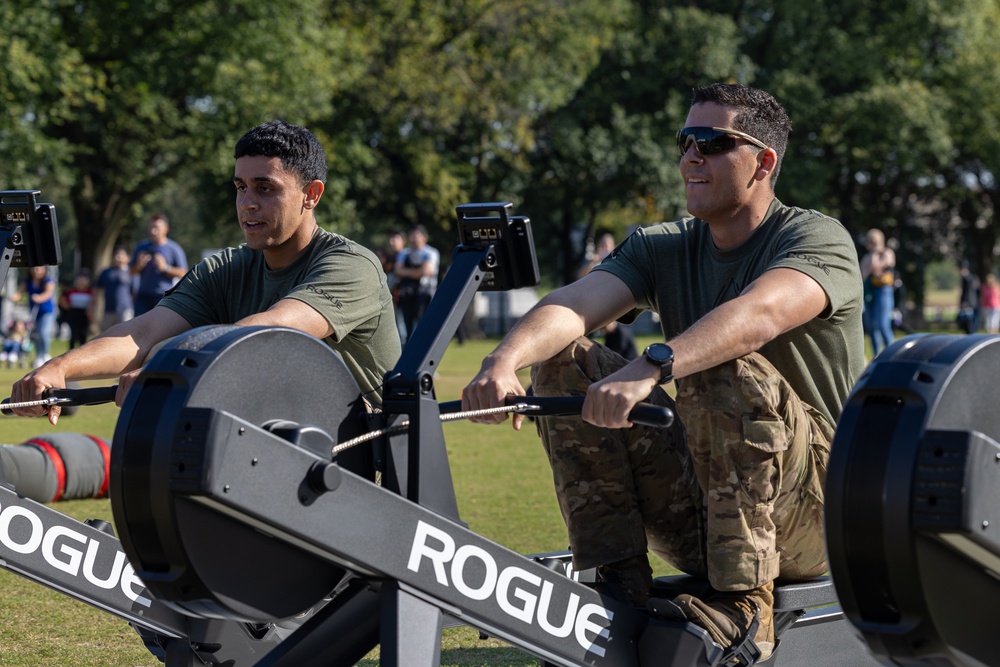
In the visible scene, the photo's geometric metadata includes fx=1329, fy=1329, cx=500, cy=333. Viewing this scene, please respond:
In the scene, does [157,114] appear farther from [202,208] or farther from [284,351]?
[284,351]

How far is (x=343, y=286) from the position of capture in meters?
3.88

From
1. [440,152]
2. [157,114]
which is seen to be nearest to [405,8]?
[440,152]

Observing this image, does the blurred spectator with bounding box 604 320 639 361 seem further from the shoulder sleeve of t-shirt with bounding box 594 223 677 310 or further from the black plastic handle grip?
the black plastic handle grip

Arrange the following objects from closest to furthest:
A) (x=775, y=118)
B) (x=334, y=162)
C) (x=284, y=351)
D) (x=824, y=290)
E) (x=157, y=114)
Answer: (x=284, y=351)
(x=824, y=290)
(x=775, y=118)
(x=157, y=114)
(x=334, y=162)

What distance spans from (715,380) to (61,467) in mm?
4922

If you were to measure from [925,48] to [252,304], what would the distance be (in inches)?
1562

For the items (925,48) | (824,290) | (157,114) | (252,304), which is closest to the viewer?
(824,290)

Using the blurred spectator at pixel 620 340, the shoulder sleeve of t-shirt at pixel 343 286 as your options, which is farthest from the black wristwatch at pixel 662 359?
the blurred spectator at pixel 620 340

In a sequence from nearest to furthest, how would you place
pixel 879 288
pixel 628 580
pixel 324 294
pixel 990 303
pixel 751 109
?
pixel 628 580
pixel 751 109
pixel 324 294
pixel 879 288
pixel 990 303

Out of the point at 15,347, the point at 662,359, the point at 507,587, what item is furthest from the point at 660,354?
the point at 15,347

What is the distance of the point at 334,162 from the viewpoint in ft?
105

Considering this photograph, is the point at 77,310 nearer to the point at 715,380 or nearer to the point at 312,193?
the point at 312,193

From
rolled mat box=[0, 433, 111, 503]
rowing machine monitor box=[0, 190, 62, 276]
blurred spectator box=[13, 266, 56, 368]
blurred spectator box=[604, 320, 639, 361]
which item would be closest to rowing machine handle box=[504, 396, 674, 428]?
rowing machine monitor box=[0, 190, 62, 276]

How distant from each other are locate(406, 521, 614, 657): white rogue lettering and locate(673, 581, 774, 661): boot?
0.20 m
